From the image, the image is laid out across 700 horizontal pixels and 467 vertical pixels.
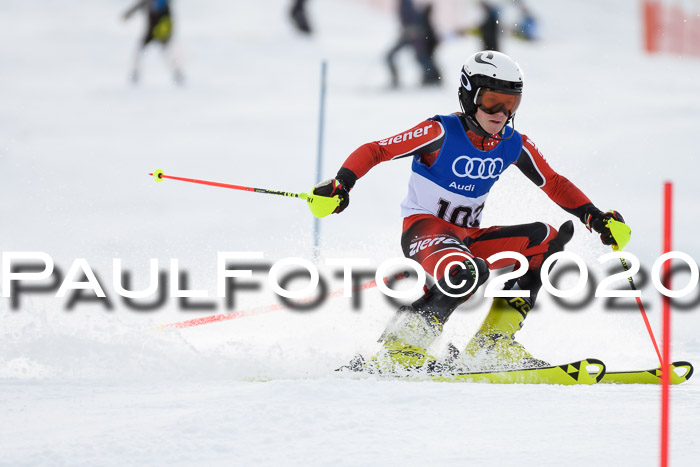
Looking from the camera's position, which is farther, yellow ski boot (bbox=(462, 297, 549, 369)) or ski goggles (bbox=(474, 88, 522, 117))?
yellow ski boot (bbox=(462, 297, 549, 369))

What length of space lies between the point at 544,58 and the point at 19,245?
12332 millimetres

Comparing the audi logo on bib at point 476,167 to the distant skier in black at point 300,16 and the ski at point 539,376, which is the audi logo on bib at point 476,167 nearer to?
the ski at point 539,376

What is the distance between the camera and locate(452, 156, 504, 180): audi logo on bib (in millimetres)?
4301

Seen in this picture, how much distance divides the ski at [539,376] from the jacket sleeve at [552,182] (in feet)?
2.72

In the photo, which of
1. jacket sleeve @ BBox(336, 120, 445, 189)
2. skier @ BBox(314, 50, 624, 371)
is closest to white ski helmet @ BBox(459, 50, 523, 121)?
skier @ BBox(314, 50, 624, 371)

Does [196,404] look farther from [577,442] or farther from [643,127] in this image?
[643,127]

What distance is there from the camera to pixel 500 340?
14.5 ft

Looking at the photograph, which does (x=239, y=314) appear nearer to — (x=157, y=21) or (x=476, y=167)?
(x=476, y=167)

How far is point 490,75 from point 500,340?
126 centimetres

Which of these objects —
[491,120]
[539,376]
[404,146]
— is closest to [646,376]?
[539,376]

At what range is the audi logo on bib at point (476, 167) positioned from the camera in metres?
4.30

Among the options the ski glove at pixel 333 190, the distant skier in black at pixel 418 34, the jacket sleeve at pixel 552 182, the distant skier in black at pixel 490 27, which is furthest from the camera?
the distant skier in black at pixel 490 27

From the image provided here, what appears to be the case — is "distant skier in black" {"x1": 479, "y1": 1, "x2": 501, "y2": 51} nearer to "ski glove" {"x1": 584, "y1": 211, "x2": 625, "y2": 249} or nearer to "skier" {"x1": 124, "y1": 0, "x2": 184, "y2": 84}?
"skier" {"x1": 124, "y1": 0, "x2": 184, "y2": 84}

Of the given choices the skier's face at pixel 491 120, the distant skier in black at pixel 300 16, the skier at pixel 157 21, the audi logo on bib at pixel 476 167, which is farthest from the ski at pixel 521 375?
the distant skier in black at pixel 300 16
